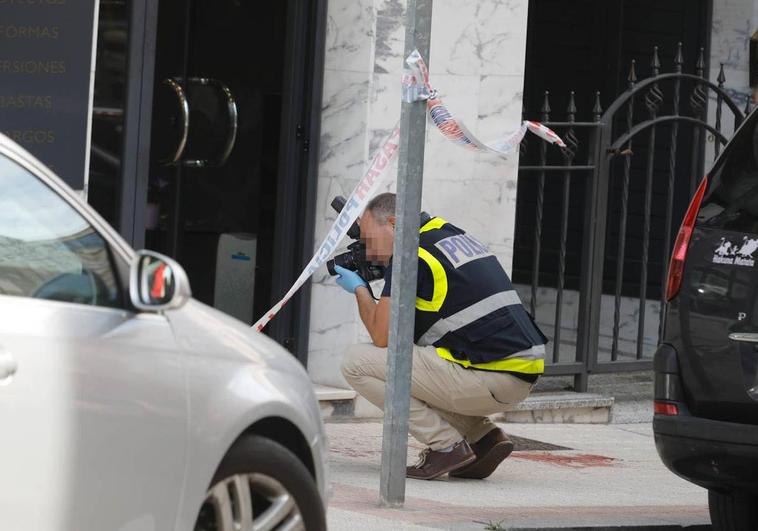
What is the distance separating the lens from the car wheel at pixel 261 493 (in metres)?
3.96

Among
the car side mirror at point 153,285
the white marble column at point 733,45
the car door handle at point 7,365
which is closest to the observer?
the car door handle at point 7,365

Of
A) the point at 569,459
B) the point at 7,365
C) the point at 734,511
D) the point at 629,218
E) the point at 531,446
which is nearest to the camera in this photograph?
the point at 7,365

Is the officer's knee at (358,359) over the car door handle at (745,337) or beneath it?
beneath

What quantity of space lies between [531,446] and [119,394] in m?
5.26

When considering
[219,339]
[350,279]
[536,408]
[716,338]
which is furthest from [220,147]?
[219,339]

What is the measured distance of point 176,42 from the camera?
9.74 metres

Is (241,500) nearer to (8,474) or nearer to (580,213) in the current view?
(8,474)

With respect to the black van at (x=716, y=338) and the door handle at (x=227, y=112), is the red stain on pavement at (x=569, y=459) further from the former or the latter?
the door handle at (x=227, y=112)

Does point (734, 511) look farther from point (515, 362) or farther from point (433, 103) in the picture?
point (433, 103)

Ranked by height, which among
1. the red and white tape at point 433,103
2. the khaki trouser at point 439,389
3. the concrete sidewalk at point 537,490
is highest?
the red and white tape at point 433,103

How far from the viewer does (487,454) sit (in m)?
7.25

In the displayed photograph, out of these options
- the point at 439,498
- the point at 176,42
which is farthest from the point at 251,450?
the point at 176,42

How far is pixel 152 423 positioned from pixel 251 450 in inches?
16.4

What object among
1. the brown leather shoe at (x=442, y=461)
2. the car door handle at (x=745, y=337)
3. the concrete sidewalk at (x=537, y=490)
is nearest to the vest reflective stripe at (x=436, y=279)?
the brown leather shoe at (x=442, y=461)
